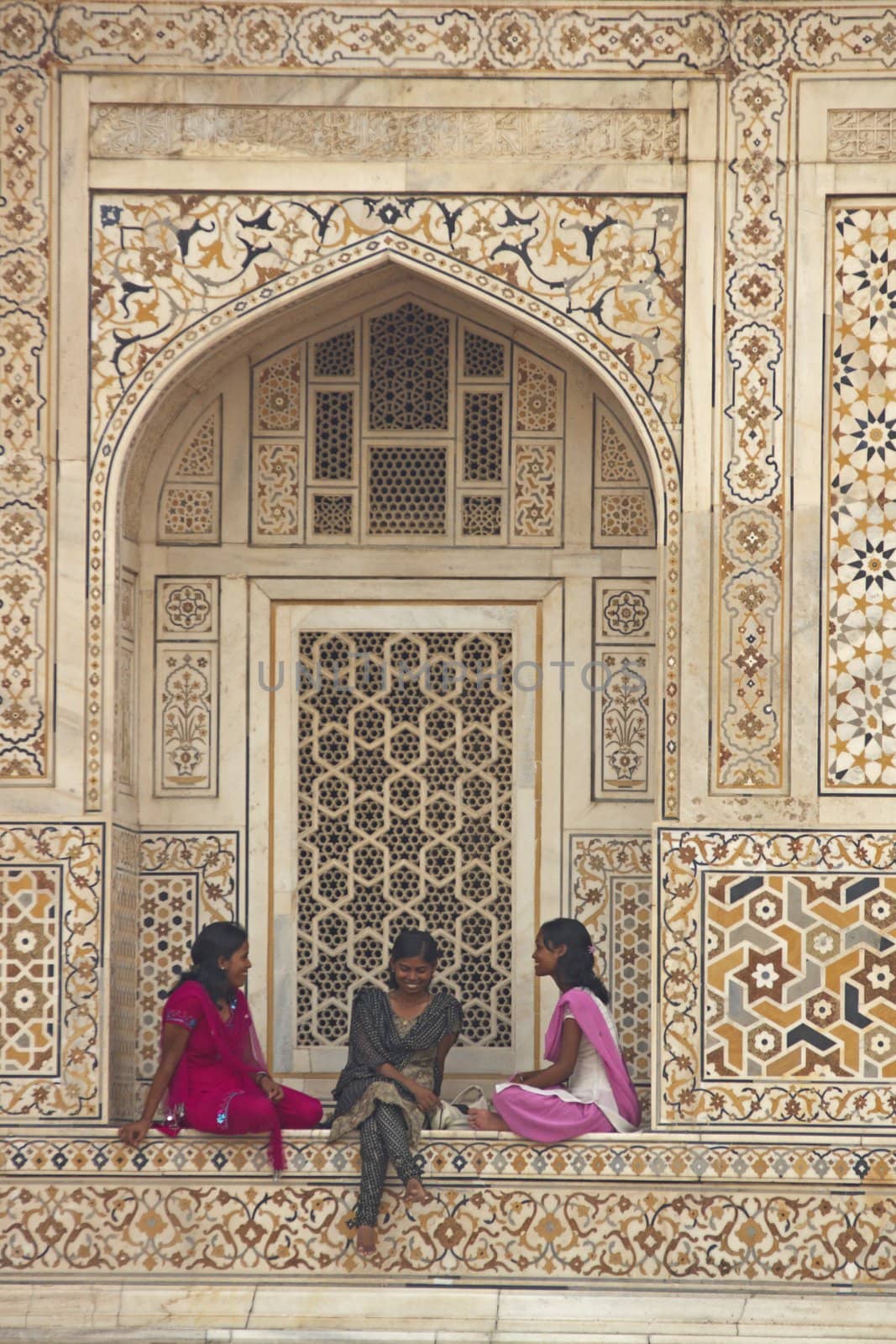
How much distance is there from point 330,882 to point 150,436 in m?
1.55

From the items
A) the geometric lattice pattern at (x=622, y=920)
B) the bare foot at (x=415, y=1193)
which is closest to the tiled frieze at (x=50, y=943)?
the bare foot at (x=415, y=1193)

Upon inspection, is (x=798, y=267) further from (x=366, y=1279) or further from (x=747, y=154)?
(x=366, y=1279)

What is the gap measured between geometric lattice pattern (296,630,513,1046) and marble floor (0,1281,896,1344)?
1.02 meters

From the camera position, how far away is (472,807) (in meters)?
7.80

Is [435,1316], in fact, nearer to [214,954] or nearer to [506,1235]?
[506,1235]

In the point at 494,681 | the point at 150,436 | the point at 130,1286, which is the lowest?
the point at 130,1286

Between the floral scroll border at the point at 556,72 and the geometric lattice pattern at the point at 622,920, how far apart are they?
636 mm

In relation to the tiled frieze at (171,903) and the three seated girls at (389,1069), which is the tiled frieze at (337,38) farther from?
the three seated girls at (389,1069)

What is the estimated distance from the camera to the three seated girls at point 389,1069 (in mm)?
7043

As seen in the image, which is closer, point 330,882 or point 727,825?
point 727,825

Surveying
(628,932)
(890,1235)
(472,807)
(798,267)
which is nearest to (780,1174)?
(890,1235)

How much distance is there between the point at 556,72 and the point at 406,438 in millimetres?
1282

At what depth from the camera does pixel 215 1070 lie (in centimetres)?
718

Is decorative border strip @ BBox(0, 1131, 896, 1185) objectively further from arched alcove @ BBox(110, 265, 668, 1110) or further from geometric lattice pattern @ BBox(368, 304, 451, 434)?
geometric lattice pattern @ BBox(368, 304, 451, 434)
